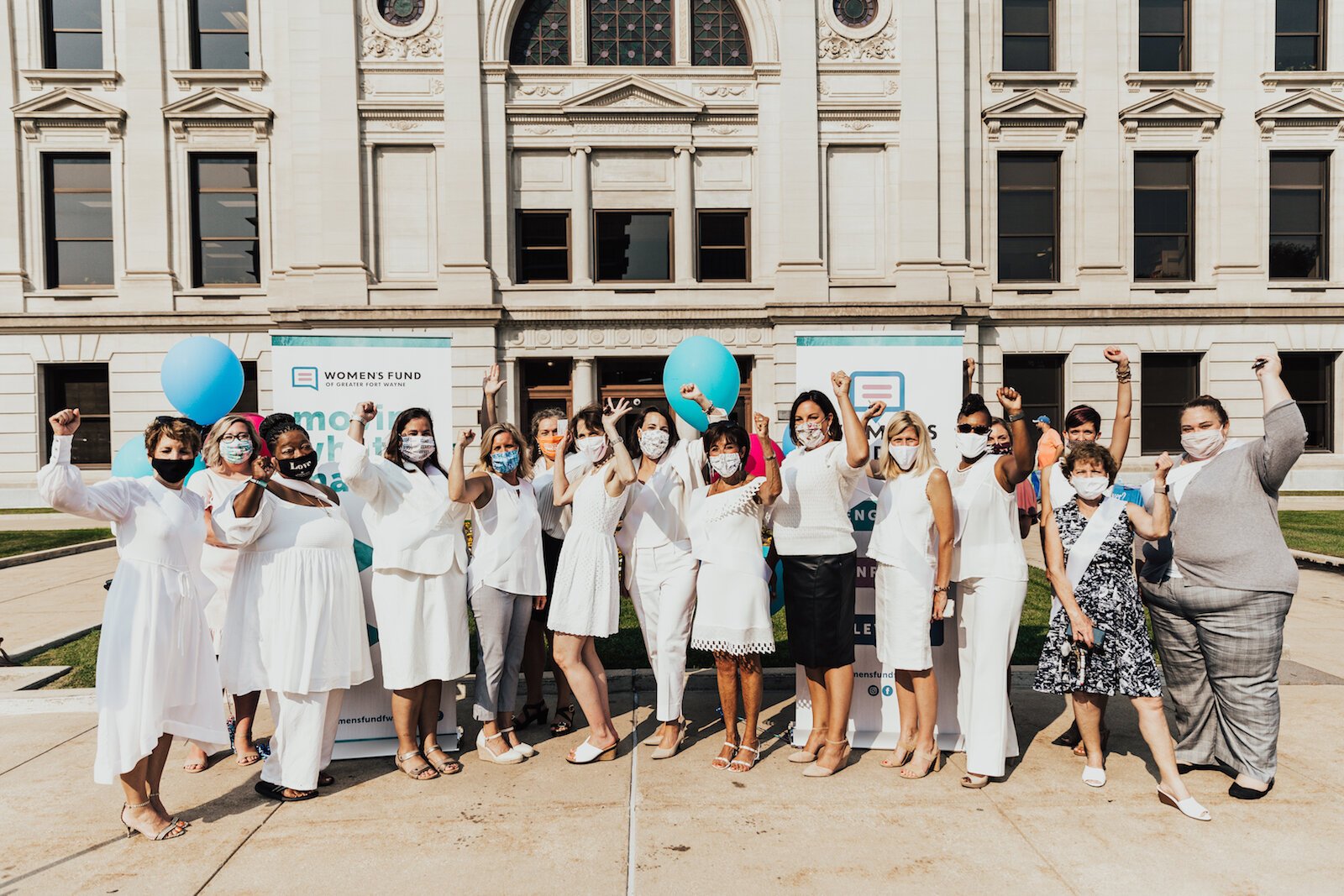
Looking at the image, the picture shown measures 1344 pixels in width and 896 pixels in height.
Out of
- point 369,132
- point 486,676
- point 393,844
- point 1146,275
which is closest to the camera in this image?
point 393,844

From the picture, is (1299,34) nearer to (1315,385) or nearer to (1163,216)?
(1163,216)

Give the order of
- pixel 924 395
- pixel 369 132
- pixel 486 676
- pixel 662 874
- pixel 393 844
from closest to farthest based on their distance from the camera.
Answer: pixel 662 874 < pixel 393 844 < pixel 486 676 < pixel 924 395 < pixel 369 132

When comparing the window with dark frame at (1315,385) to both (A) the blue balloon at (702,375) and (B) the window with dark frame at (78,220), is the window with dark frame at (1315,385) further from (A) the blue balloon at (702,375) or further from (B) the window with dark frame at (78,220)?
(B) the window with dark frame at (78,220)

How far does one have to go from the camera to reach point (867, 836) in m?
4.22

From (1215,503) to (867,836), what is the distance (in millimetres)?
2778

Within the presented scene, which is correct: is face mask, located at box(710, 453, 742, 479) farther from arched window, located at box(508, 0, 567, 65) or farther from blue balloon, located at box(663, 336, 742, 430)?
arched window, located at box(508, 0, 567, 65)

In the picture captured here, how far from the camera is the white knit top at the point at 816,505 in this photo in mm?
5074

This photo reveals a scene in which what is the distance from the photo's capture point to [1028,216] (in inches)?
866

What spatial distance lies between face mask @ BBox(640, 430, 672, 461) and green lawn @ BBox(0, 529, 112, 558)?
13536 mm

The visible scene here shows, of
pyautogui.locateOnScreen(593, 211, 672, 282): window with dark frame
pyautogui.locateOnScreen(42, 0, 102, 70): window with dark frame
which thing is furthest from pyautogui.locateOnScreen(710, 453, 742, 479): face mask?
pyautogui.locateOnScreen(42, 0, 102, 70): window with dark frame

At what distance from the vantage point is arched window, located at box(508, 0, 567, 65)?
21.0 m

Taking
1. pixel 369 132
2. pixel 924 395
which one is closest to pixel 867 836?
pixel 924 395

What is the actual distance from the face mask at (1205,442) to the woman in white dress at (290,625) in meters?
5.06

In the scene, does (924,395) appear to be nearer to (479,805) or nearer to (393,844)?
(479,805)
